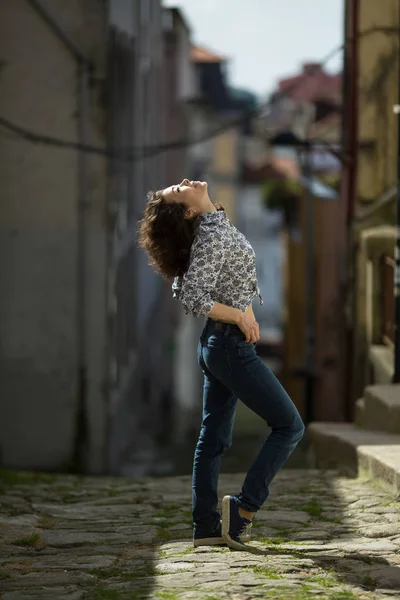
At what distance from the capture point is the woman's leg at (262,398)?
494cm

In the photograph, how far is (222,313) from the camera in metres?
4.89

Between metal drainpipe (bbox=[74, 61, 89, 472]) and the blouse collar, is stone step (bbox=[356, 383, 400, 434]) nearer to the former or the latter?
the blouse collar

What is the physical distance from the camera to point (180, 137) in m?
32.2

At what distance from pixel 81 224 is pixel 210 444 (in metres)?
8.37

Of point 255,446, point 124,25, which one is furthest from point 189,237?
point 255,446

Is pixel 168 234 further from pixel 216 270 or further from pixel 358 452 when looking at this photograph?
pixel 358 452

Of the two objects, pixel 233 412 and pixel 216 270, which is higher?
pixel 216 270

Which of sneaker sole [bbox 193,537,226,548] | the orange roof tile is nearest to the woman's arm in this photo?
sneaker sole [bbox 193,537,226,548]

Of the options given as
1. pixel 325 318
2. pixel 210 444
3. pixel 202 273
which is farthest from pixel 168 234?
pixel 325 318

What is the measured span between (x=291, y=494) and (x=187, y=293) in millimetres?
2461

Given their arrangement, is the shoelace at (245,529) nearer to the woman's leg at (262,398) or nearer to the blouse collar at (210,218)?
the woman's leg at (262,398)

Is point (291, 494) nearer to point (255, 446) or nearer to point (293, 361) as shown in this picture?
point (255, 446)

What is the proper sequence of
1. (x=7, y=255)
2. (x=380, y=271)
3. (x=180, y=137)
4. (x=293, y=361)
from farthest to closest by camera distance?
(x=180, y=137) → (x=293, y=361) → (x=7, y=255) → (x=380, y=271)

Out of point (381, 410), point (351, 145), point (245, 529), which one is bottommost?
point (245, 529)
